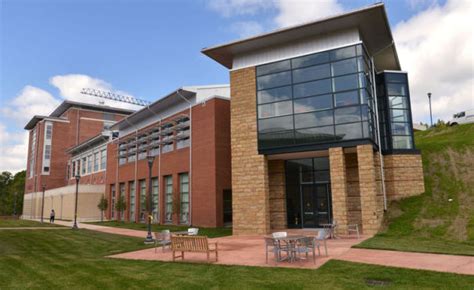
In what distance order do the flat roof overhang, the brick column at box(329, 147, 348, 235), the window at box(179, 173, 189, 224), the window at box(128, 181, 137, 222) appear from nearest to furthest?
the brick column at box(329, 147, 348, 235) < the flat roof overhang < the window at box(179, 173, 189, 224) < the window at box(128, 181, 137, 222)

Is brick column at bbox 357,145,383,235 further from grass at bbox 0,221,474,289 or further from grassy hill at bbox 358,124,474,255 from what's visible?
grass at bbox 0,221,474,289

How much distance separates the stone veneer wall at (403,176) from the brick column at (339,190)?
4339mm

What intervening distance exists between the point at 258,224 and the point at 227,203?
6.27m

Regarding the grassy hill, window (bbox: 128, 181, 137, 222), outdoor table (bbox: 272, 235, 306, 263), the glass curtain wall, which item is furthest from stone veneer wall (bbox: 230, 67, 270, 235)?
window (bbox: 128, 181, 137, 222)

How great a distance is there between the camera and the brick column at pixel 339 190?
16.8 meters

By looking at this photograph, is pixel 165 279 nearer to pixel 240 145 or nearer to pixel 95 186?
pixel 240 145

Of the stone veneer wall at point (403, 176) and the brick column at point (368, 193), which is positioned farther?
the stone veneer wall at point (403, 176)

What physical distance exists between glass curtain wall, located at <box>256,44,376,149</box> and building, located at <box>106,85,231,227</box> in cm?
580

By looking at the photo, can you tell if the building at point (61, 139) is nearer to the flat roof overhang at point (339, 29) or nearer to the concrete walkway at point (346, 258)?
the flat roof overhang at point (339, 29)

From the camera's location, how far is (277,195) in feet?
69.7

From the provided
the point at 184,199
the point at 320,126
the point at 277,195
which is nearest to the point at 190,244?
the point at 320,126

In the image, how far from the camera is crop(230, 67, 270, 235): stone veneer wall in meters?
19.1

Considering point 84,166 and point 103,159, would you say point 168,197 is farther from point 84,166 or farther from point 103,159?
point 84,166

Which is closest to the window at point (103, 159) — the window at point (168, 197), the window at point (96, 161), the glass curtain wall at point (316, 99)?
the window at point (96, 161)
